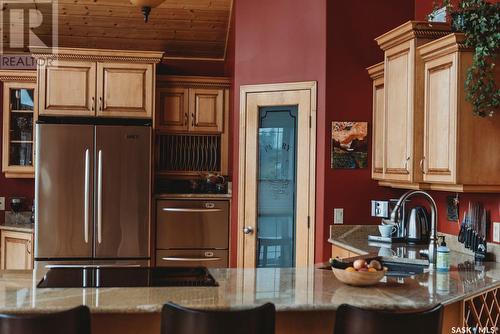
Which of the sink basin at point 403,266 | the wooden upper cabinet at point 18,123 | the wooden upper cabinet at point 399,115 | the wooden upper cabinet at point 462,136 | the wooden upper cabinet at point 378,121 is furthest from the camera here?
the wooden upper cabinet at point 18,123

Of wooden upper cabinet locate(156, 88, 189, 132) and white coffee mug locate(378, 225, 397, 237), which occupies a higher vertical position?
wooden upper cabinet locate(156, 88, 189, 132)

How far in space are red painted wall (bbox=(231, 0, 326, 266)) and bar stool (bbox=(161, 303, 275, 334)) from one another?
264cm

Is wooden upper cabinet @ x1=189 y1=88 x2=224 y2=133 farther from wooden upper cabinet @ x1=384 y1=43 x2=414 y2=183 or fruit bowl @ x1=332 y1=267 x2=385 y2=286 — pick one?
fruit bowl @ x1=332 y1=267 x2=385 y2=286

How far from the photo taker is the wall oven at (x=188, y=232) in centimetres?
575

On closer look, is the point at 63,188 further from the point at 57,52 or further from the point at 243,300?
the point at 243,300

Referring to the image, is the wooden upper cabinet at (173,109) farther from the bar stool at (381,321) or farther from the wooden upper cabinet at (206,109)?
the bar stool at (381,321)

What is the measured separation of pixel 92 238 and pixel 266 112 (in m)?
1.96

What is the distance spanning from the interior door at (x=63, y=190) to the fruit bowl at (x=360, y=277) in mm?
3357

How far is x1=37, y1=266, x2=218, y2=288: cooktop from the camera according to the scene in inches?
109

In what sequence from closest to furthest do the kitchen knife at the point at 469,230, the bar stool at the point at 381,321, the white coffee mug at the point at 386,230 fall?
the bar stool at the point at 381,321
the kitchen knife at the point at 469,230
the white coffee mug at the point at 386,230

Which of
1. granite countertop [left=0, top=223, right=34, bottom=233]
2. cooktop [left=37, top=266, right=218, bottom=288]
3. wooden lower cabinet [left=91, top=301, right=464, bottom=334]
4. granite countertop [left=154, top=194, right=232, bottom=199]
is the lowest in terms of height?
wooden lower cabinet [left=91, top=301, right=464, bottom=334]

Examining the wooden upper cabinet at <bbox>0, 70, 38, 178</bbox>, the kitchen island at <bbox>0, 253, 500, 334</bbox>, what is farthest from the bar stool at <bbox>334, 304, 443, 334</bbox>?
the wooden upper cabinet at <bbox>0, 70, 38, 178</bbox>

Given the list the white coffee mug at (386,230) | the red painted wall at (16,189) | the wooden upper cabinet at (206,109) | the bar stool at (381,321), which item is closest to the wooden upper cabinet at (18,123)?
the red painted wall at (16,189)

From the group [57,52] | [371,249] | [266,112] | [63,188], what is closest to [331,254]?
[371,249]
